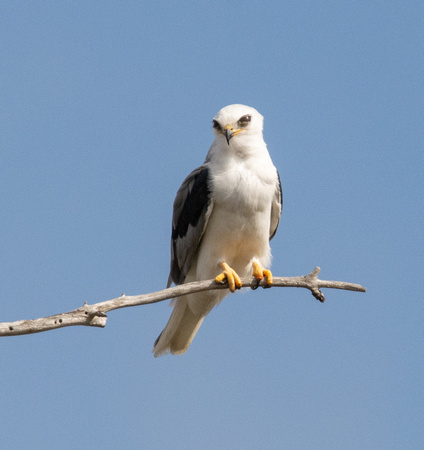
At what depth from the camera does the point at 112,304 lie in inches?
261

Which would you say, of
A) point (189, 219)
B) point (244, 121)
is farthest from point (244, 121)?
point (189, 219)

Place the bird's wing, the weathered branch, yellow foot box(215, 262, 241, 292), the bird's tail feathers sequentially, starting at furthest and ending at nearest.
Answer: the bird's tail feathers, the bird's wing, yellow foot box(215, 262, 241, 292), the weathered branch

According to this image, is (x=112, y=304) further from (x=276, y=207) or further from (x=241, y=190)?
(x=276, y=207)

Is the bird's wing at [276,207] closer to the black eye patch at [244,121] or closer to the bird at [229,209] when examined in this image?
the bird at [229,209]

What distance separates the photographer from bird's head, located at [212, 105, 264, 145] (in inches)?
331

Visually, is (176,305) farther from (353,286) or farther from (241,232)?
(353,286)

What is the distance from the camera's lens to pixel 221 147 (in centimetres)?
842

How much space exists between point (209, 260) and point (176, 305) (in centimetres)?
88

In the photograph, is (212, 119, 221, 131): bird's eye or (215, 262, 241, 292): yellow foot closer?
(215, 262, 241, 292): yellow foot

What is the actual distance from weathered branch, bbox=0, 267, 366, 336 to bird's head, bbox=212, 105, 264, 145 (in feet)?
5.81

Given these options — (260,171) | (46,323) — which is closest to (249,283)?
(260,171)

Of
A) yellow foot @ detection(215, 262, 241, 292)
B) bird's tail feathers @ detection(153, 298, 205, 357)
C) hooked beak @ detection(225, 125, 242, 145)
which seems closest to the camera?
yellow foot @ detection(215, 262, 241, 292)

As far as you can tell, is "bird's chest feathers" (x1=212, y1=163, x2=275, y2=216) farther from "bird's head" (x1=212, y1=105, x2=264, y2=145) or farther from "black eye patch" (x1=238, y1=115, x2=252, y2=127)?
"black eye patch" (x1=238, y1=115, x2=252, y2=127)

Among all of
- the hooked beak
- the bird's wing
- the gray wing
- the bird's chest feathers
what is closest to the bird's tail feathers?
the gray wing
